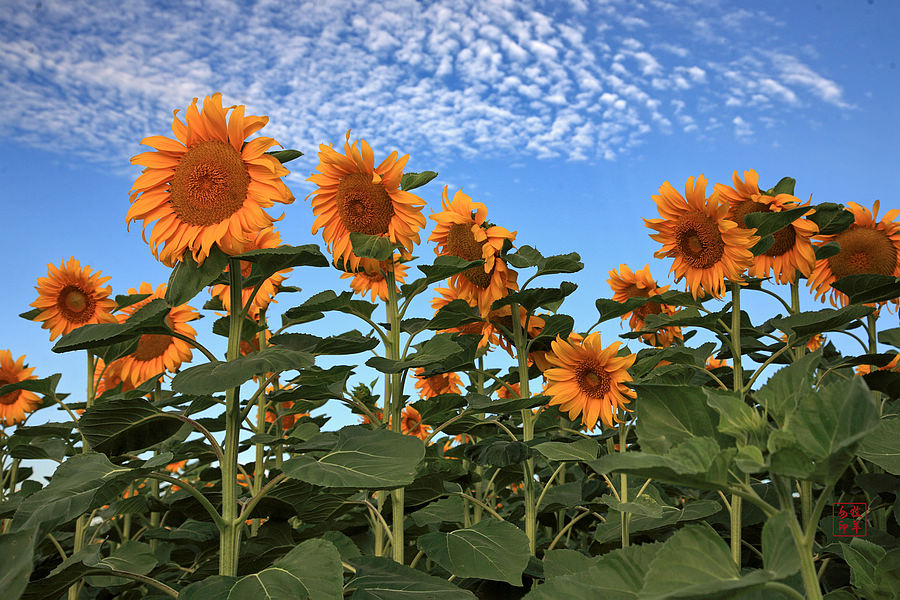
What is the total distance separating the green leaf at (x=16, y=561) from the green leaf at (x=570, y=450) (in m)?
1.59

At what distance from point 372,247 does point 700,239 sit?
150 cm

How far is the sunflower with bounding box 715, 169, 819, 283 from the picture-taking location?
3188mm

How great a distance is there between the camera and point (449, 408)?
9.96 feet

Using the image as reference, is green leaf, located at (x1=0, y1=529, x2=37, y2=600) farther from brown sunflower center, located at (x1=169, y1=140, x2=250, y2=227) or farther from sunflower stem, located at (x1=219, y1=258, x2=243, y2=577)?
brown sunflower center, located at (x1=169, y1=140, x2=250, y2=227)

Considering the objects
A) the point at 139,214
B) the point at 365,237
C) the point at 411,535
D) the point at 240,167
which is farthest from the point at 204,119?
the point at 411,535

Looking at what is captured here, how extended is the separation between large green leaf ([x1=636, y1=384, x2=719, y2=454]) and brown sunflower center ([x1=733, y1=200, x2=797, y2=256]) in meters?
2.22

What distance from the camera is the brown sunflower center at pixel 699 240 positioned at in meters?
3.11

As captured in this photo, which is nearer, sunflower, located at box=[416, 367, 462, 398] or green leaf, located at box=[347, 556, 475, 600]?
green leaf, located at box=[347, 556, 475, 600]

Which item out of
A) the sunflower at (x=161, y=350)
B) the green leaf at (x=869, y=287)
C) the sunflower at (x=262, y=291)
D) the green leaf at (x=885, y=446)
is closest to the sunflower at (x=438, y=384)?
the sunflower at (x=262, y=291)

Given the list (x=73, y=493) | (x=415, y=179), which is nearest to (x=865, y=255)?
(x=415, y=179)

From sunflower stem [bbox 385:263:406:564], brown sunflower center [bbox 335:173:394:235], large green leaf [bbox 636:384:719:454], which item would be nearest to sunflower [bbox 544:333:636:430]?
sunflower stem [bbox 385:263:406:564]

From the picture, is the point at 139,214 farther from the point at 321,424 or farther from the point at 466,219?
the point at 321,424

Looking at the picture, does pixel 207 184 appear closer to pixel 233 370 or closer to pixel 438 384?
pixel 233 370

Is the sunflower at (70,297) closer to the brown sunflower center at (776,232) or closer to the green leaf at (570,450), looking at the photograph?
the green leaf at (570,450)
